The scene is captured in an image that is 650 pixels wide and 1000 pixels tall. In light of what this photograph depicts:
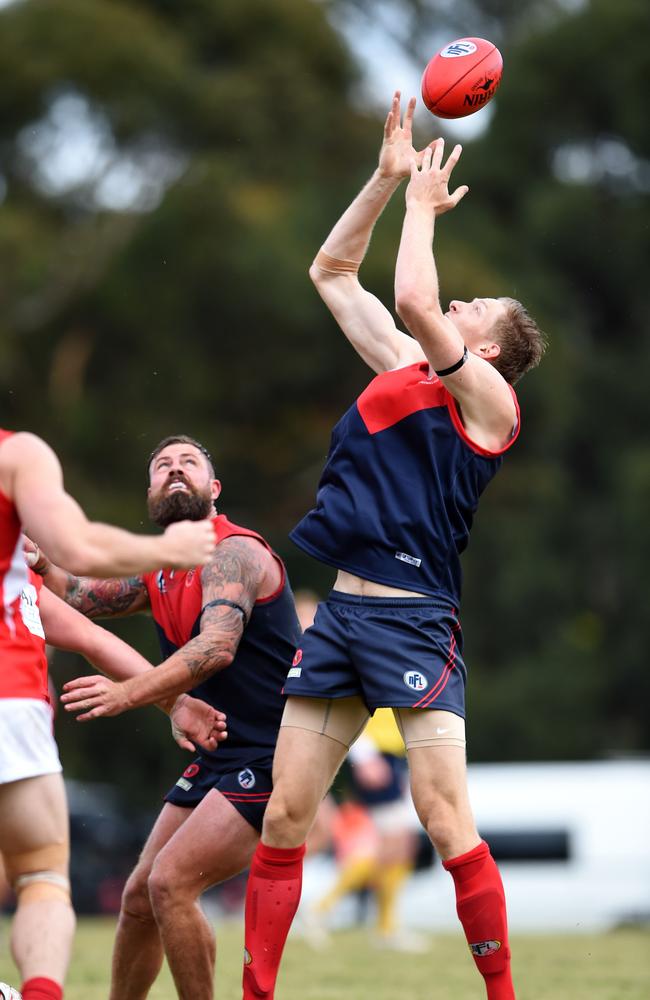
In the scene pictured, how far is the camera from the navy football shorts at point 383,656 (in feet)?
17.7

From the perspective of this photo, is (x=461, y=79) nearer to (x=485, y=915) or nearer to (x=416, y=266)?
(x=416, y=266)

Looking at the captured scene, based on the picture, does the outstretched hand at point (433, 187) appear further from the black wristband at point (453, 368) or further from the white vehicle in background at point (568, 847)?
the white vehicle in background at point (568, 847)

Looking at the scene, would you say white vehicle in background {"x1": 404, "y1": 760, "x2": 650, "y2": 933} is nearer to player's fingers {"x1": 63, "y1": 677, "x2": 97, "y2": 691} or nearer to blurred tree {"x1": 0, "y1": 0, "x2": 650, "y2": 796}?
blurred tree {"x1": 0, "y1": 0, "x2": 650, "y2": 796}

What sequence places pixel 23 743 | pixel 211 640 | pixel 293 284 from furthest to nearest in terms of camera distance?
pixel 293 284, pixel 211 640, pixel 23 743

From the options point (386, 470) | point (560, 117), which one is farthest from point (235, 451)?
point (386, 470)

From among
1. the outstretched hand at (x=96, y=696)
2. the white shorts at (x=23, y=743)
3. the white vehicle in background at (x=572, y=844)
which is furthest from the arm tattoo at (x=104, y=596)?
the white vehicle in background at (x=572, y=844)

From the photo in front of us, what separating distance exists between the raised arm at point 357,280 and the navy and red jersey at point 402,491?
0.39m

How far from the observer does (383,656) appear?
214 inches

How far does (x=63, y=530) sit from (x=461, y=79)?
2.75 metres

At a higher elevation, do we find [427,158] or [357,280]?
[427,158]

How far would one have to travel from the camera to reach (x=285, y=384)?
2675 centimetres

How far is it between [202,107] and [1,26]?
387 cm

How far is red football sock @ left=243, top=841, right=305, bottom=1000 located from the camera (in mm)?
5387

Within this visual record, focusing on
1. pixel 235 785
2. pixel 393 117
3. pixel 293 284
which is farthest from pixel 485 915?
pixel 293 284
